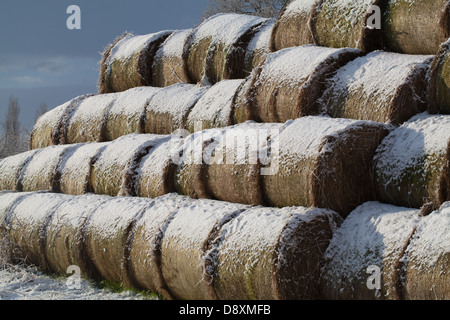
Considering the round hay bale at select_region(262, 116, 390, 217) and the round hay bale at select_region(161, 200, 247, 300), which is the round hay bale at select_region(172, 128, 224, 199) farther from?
Answer: the round hay bale at select_region(262, 116, 390, 217)

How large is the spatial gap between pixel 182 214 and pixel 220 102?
1.44 m

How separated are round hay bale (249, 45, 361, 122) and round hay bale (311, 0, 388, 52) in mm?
177

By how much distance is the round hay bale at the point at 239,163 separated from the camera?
4.32 metres

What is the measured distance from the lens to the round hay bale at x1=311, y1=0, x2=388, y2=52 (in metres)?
4.73

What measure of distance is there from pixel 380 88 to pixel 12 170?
5292 millimetres

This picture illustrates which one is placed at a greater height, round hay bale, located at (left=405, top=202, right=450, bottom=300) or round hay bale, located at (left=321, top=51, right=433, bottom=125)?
round hay bale, located at (left=321, top=51, right=433, bottom=125)

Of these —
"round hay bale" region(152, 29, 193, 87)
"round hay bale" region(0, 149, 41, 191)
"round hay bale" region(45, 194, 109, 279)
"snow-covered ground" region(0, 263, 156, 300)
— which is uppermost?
"round hay bale" region(152, 29, 193, 87)

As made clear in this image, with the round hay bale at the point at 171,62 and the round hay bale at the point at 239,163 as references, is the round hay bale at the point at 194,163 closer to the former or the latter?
the round hay bale at the point at 239,163

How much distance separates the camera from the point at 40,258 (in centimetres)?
635

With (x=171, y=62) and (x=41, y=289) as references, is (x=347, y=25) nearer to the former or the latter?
(x=171, y=62)

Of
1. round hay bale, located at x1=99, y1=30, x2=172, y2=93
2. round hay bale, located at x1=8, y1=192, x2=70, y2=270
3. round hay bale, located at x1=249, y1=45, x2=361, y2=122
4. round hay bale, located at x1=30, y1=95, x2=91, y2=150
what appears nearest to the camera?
round hay bale, located at x1=249, y1=45, x2=361, y2=122

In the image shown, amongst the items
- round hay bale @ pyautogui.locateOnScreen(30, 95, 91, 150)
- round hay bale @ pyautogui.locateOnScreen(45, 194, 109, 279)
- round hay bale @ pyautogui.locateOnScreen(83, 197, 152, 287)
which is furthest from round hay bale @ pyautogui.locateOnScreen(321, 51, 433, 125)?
round hay bale @ pyautogui.locateOnScreen(30, 95, 91, 150)
